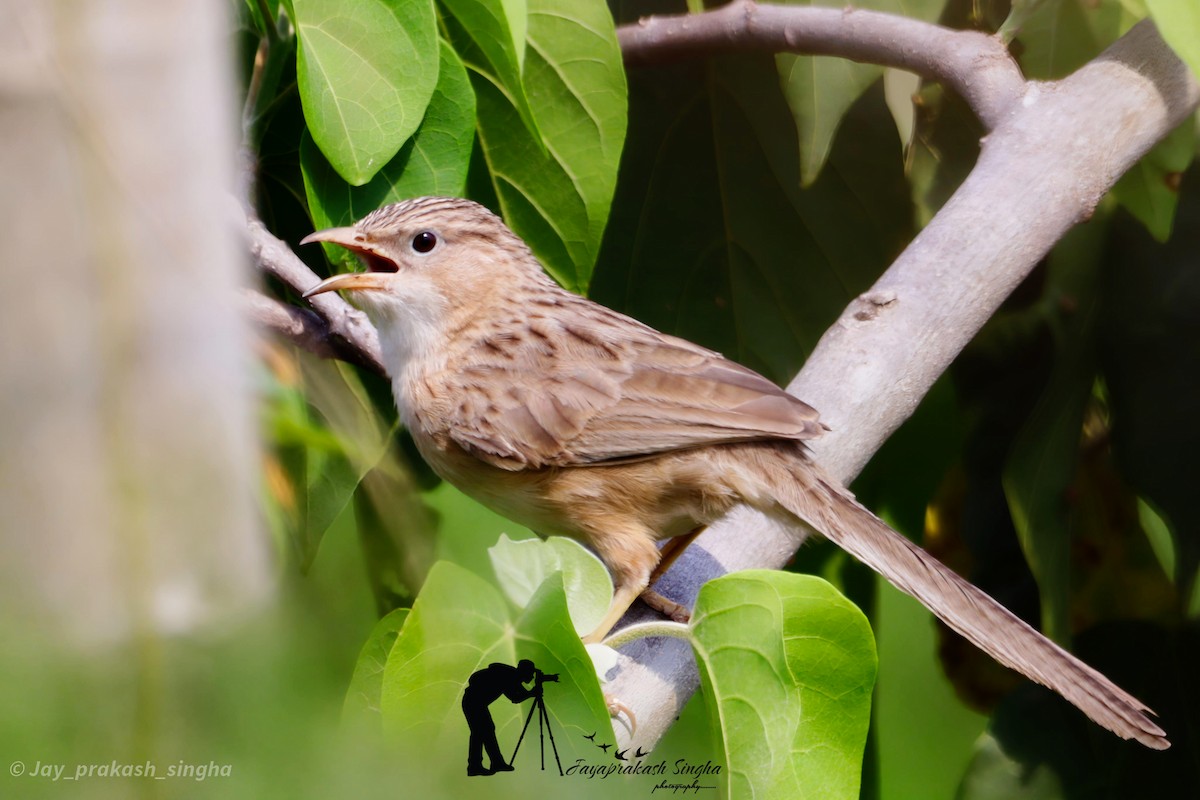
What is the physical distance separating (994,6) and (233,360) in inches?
89.1

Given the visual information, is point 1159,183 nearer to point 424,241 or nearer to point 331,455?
point 424,241

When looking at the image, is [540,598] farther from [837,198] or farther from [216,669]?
[837,198]

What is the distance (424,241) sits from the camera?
1947 millimetres

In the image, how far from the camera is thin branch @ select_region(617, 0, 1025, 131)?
2.12 m

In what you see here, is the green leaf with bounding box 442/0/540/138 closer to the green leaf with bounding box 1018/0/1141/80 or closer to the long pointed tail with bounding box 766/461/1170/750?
the long pointed tail with bounding box 766/461/1170/750

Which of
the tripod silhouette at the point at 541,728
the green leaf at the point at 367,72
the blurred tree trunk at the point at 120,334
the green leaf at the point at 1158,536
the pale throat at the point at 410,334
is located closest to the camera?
the blurred tree trunk at the point at 120,334

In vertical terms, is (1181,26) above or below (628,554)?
above

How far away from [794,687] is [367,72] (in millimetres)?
1202

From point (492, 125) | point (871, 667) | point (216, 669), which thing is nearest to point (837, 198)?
point (492, 125)

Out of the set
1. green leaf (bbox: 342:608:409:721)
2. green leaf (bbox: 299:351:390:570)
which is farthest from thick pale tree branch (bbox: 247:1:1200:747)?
green leaf (bbox: 342:608:409:721)

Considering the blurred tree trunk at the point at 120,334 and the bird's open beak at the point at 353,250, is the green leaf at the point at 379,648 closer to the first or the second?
the blurred tree trunk at the point at 120,334

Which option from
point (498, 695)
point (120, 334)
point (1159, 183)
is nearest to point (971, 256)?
point (1159, 183)

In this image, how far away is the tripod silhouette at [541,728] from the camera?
2.72 feet

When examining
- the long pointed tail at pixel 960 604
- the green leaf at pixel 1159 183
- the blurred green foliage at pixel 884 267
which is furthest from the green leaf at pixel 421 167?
the green leaf at pixel 1159 183
